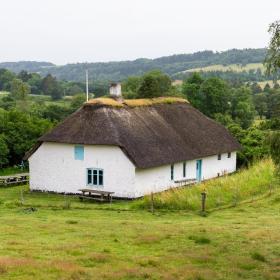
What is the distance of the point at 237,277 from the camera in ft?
45.6

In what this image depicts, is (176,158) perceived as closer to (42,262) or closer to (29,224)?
(29,224)

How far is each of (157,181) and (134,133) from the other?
9.81 ft

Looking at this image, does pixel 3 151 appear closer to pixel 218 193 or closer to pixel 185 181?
pixel 185 181

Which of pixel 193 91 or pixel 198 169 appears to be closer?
pixel 198 169

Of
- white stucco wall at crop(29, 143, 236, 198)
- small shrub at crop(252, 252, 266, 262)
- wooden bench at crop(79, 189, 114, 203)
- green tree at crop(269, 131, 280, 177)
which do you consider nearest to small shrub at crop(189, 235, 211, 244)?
small shrub at crop(252, 252, 266, 262)

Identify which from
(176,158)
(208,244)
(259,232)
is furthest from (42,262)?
(176,158)

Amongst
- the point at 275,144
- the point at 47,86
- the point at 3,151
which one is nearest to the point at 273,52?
the point at 275,144

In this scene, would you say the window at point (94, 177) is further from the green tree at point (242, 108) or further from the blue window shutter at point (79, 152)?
the green tree at point (242, 108)

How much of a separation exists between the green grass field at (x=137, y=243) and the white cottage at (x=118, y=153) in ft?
16.0

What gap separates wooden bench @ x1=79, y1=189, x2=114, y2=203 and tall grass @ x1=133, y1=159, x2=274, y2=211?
2.53m

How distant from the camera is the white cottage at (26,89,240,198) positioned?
31.9m

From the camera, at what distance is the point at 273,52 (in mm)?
15273

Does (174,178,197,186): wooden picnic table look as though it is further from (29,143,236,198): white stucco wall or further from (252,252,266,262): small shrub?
(252,252,266,262): small shrub

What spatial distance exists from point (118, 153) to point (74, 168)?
9.94ft
